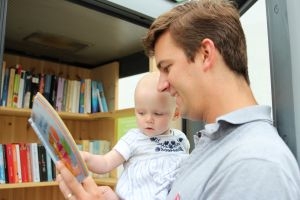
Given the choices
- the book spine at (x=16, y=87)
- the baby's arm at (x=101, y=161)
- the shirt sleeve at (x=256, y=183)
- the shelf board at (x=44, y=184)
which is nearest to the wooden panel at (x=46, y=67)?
the book spine at (x=16, y=87)

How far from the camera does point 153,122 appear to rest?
1397 mm

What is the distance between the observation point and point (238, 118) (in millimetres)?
800

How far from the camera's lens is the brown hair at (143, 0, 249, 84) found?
35.3 inches

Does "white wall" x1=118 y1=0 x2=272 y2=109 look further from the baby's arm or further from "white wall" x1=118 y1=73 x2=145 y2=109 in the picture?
"white wall" x1=118 y1=73 x2=145 y2=109

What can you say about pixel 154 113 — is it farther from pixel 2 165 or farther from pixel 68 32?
pixel 2 165

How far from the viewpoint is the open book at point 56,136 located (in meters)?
0.86

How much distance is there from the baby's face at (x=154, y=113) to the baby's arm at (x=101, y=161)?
17 cm

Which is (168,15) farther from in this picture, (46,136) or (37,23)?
(37,23)

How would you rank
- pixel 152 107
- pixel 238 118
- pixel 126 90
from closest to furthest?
pixel 238 118
pixel 152 107
pixel 126 90

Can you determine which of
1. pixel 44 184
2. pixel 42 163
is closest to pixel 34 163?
pixel 42 163

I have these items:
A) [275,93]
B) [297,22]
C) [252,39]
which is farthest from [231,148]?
[252,39]

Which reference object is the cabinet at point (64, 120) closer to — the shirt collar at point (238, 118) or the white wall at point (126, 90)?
the white wall at point (126, 90)

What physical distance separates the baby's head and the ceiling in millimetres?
457

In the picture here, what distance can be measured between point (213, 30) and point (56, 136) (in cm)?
50
